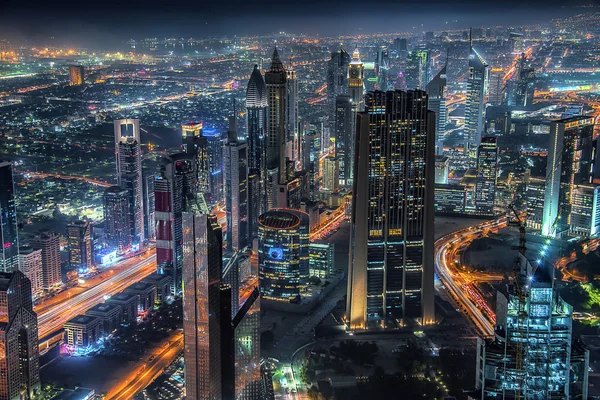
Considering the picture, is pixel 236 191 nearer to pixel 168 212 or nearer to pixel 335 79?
pixel 168 212

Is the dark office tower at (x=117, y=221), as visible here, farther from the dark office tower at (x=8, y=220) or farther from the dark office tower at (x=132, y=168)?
the dark office tower at (x=8, y=220)

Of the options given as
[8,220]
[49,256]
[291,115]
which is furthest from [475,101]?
[8,220]

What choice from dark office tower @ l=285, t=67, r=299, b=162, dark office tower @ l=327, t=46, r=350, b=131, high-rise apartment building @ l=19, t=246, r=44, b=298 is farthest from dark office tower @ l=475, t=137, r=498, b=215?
high-rise apartment building @ l=19, t=246, r=44, b=298

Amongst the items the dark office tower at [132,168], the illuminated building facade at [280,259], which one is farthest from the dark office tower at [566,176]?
the dark office tower at [132,168]

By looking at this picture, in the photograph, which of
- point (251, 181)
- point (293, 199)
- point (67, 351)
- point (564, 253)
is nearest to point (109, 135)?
point (251, 181)

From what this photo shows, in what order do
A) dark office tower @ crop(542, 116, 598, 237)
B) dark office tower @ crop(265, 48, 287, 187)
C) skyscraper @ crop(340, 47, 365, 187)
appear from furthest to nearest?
skyscraper @ crop(340, 47, 365, 187) → dark office tower @ crop(265, 48, 287, 187) → dark office tower @ crop(542, 116, 598, 237)

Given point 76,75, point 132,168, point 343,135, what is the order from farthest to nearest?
point 343,135, point 132,168, point 76,75

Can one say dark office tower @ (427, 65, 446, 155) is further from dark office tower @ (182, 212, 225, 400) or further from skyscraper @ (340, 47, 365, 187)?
dark office tower @ (182, 212, 225, 400)
